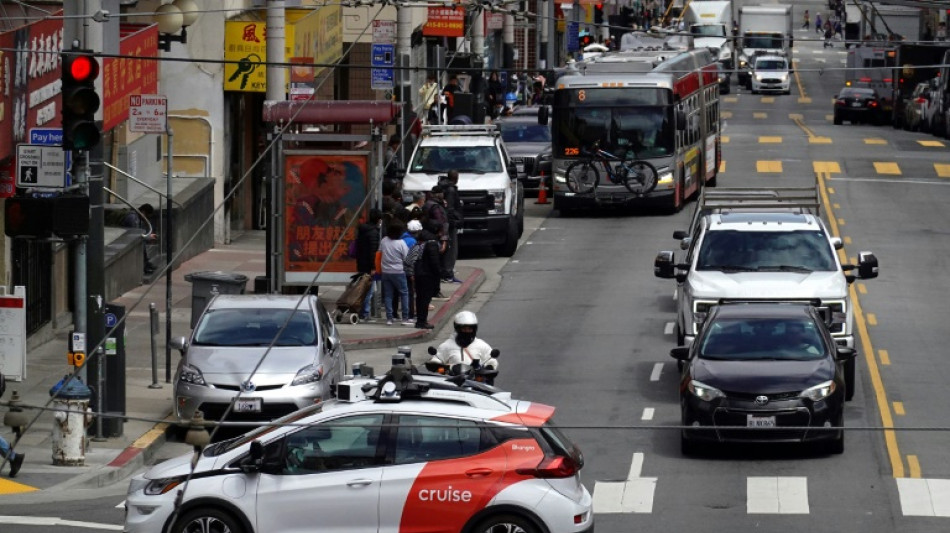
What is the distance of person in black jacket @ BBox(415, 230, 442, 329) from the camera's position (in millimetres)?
27812

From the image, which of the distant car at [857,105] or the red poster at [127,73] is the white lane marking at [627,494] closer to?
the red poster at [127,73]

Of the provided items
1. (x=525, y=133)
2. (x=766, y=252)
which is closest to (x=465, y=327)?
(x=766, y=252)

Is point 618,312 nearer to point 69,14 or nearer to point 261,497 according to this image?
point 69,14

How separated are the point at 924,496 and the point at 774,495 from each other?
1.42 metres

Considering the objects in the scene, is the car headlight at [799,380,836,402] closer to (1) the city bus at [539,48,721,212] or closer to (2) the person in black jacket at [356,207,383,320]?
(2) the person in black jacket at [356,207,383,320]

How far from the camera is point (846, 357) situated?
21.0m

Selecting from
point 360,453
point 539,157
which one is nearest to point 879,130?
point 539,157

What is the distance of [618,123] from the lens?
134 feet

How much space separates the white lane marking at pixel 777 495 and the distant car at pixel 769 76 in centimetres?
7097

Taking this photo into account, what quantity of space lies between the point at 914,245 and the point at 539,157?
11028 mm

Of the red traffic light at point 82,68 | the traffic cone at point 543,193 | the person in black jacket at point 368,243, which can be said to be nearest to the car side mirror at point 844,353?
the red traffic light at point 82,68

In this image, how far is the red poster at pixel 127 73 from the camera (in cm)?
2916

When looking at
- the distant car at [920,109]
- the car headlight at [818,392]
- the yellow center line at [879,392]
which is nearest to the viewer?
the car headlight at [818,392]

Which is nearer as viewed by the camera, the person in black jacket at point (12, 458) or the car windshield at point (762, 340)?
the person in black jacket at point (12, 458)
